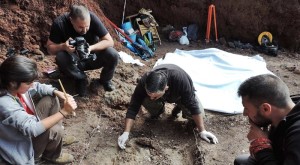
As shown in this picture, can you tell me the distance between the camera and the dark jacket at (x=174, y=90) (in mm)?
3342

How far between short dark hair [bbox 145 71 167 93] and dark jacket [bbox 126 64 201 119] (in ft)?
0.63

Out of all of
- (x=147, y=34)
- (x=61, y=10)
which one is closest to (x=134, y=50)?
(x=147, y=34)

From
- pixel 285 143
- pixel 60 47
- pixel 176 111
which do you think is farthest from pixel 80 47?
pixel 285 143

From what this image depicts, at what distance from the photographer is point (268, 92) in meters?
2.07

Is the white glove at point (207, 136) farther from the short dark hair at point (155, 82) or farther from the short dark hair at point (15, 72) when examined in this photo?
the short dark hair at point (15, 72)

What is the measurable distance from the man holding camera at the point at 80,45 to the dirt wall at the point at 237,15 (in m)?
2.50

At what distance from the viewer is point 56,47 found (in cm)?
388

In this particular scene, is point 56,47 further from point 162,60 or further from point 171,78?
point 162,60

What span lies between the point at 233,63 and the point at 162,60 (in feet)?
3.84

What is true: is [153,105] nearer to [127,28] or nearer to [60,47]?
[60,47]

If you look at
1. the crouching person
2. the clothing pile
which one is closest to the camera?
the crouching person

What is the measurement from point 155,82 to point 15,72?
125 centimetres

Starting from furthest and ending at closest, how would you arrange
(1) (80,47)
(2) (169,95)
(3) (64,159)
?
(1) (80,47)
(2) (169,95)
(3) (64,159)

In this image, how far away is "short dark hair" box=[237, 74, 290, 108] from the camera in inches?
81.5
